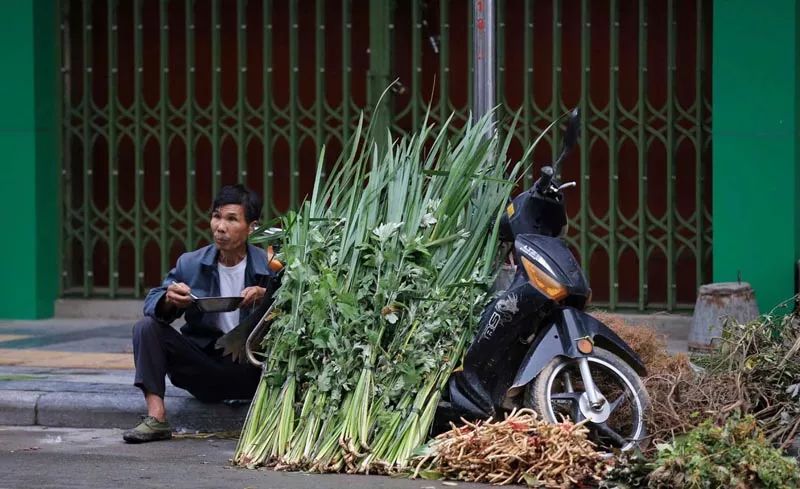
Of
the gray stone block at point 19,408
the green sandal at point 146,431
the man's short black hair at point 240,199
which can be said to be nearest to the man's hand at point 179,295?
the man's short black hair at point 240,199

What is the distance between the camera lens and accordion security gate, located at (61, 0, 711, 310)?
10.4m

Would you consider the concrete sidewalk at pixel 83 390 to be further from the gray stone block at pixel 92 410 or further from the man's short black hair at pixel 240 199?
the man's short black hair at pixel 240 199

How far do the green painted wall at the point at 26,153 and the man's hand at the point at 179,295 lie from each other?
4.45 meters

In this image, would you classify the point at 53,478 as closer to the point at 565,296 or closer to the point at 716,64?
the point at 565,296

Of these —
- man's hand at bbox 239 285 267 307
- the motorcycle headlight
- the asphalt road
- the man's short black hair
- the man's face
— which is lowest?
the asphalt road

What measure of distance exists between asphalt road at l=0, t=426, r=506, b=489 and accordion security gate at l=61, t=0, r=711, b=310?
390cm

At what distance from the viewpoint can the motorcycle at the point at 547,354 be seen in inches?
249

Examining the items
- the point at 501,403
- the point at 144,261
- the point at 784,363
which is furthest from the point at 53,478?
the point at 144,261

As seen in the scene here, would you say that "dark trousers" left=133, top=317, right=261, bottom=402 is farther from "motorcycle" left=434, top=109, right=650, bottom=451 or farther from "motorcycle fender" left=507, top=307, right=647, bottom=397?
"motorcycle fender" left=507, top=307, right=647, bottom=397

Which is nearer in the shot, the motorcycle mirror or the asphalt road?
the asphalt road

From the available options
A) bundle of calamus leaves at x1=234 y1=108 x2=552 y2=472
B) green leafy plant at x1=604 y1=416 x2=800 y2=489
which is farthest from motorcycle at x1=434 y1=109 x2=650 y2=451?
green leafy plant at x1=604 y1=416 x2=800 y2=489

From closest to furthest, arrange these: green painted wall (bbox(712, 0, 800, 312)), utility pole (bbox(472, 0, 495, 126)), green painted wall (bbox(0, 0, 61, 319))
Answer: utility pole (bbox(472, 0, 495, 126)) → green painted wall (bbox(712, 0, 800, 312)) → green painted wall (bbox(0, 0, 61, 319))

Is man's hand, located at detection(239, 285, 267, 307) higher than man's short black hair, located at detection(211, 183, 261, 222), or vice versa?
man's short black hair, located at detection(211, 183, 261, 222)

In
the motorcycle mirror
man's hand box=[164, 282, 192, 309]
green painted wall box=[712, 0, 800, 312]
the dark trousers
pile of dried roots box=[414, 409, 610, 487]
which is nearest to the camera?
pile of dried roots box=[414, 409, 610, 487]
